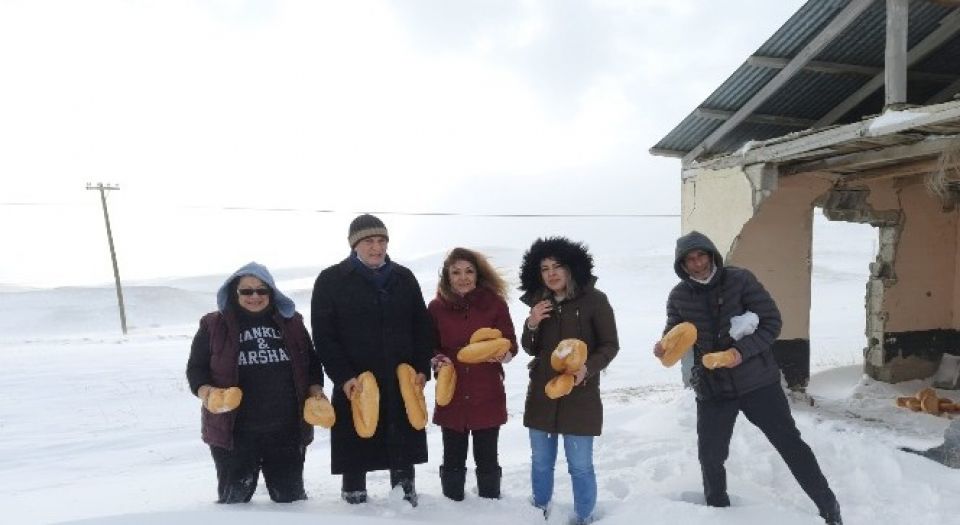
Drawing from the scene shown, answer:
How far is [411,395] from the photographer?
119 inches

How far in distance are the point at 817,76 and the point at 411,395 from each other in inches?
180

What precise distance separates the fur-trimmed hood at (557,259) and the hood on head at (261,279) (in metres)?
1.22

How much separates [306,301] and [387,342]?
935 inches

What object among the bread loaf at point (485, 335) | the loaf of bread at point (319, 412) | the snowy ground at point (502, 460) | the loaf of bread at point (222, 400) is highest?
the bread loaf at point (485, 335)

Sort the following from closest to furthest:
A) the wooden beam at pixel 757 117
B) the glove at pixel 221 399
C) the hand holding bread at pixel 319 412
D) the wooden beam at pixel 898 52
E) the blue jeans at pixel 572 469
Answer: the glove at pixel 221 399
the hand holding bread at pixel 319 412
the blue jeans at pixel 572 469
the wooden beam at pixel 898 52
the wooden beam at pixel 757 117

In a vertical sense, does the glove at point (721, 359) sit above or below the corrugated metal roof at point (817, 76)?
below

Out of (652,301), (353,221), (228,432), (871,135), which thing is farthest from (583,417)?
(652,301)

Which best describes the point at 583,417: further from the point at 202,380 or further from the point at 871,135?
the point at 871,135

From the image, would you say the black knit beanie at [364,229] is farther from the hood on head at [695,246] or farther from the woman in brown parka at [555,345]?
the hood on head at [695,246]

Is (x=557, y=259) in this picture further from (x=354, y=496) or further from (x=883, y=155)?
(x=883, y=155)

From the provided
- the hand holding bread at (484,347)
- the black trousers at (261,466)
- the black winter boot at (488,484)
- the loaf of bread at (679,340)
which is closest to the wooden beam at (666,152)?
the loaf of bread at (679,340)

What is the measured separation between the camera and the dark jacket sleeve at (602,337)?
2.93 metres

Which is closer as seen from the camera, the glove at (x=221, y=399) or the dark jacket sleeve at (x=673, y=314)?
the glove at (x=221, y=399)

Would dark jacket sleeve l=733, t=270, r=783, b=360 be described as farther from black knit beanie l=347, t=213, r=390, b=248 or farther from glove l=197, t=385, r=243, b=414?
glove l=197, t=385, r=243, b=414
